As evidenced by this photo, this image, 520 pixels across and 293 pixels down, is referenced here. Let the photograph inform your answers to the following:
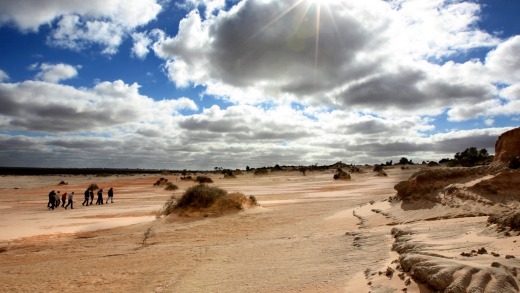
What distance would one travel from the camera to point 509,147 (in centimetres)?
1303

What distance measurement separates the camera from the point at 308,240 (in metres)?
11.5

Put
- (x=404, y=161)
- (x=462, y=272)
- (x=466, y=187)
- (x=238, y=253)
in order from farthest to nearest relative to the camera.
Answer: (x=404, y=161)
(x=466, y=187)
(x=238, y=253)
(x=462, y=272)

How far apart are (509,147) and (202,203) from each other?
48.7 feet

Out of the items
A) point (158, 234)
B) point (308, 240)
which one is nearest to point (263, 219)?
point (158, 234)

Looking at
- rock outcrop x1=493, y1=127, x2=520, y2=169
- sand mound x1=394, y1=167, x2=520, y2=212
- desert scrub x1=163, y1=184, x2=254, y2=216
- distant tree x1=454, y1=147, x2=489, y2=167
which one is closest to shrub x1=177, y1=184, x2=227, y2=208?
desert scrub x1=163, y1=184, x2=254, y2=216

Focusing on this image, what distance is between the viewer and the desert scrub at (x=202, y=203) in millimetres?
20578

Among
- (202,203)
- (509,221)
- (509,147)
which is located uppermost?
(509,147)

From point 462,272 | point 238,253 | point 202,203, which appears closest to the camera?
point 462,272

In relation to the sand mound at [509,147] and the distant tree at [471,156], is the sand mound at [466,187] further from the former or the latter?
the distant tree at [471,156]

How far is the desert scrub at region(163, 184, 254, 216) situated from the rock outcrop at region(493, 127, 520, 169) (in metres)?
13.4

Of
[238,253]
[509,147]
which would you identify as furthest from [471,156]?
[238,253]

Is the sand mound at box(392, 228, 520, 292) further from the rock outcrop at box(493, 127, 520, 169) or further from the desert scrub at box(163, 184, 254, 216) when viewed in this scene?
the desert scrub at box(163, 184, 254, 216)

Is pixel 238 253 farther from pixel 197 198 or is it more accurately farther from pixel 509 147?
pixel 197 198

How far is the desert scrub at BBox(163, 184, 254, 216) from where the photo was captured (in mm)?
20578
